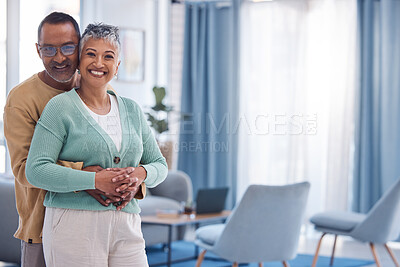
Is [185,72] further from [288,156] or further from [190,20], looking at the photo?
[288,156]

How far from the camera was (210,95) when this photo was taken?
5.74 meters

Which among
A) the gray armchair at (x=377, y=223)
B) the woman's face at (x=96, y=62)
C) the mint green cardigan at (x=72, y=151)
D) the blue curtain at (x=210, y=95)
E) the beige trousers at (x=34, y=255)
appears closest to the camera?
the mint green cardigan at (x=72, y=151)

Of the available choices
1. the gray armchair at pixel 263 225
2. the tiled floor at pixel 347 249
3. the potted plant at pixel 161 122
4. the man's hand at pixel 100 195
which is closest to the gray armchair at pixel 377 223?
the tiled floor at pixel 347 249

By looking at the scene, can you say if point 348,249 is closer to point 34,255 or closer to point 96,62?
point 34,255

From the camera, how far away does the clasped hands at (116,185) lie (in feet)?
4.88

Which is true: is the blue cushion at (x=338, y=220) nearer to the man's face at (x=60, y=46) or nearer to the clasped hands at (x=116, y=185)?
the clasped hands at (x=116, y=185)

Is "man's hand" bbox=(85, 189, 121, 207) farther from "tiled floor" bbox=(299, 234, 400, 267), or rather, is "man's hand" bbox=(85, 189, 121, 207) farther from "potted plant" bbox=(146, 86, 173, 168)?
"potted plant" bbox=(146, 86, 173, 168)

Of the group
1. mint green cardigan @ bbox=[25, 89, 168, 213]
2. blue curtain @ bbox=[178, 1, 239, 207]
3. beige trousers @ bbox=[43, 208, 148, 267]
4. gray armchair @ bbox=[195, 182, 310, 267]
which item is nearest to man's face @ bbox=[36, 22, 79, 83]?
mint green cardigan @ bbox=[25, 89, 168, 213]

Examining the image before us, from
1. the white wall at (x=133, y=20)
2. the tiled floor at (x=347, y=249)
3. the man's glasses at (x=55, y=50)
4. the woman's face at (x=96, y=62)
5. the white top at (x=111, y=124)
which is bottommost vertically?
the tiled floor at (x=347, y=249)

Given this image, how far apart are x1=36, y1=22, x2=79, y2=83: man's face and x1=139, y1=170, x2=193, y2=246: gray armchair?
2661 millimetres

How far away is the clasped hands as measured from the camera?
1.49 meters

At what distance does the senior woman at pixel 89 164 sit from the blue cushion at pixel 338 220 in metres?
2.46

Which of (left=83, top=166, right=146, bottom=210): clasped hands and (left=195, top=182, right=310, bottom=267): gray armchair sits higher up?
(left=83, top=166, right=146, bottom=210): clasped hands

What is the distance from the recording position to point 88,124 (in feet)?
5.00
